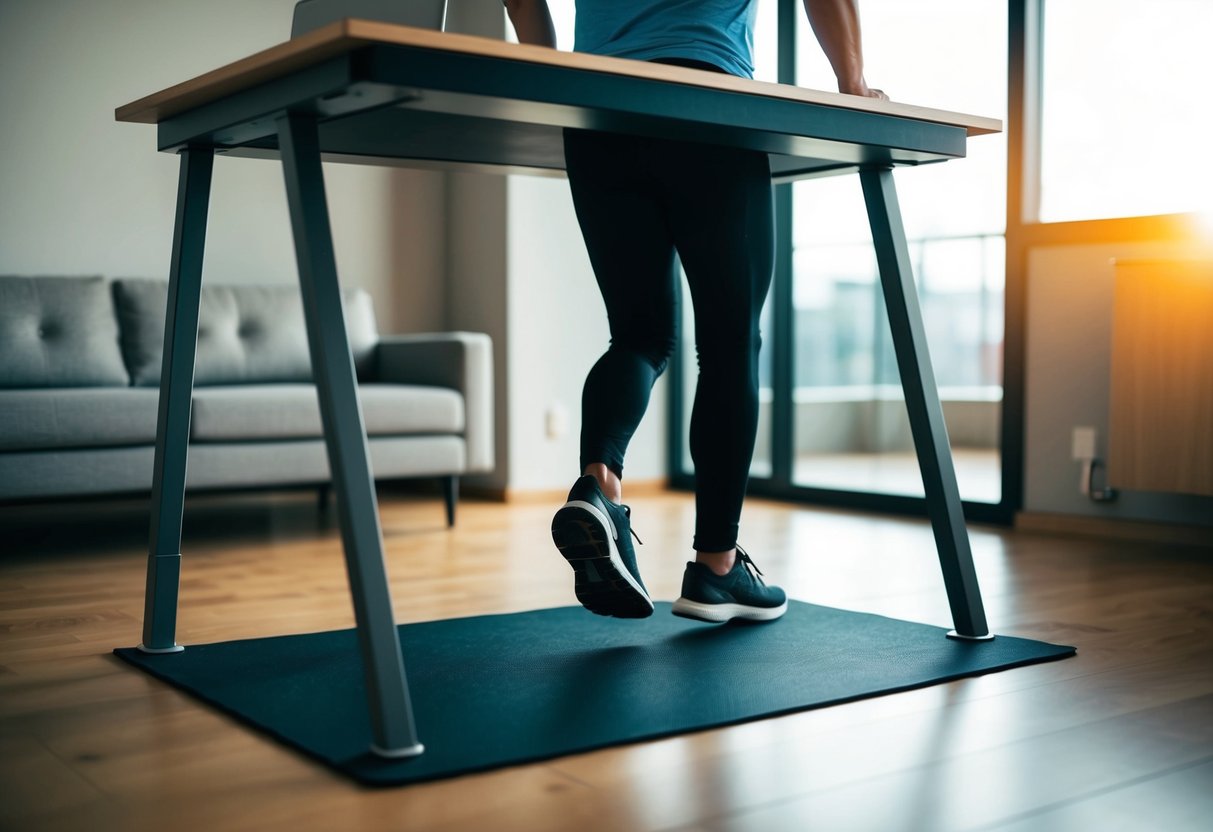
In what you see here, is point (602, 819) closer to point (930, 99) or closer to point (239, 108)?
point (239, 108)

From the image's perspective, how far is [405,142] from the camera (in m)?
1.74

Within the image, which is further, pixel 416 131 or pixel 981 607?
pixel 981 607

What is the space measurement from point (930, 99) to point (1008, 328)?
0.78m

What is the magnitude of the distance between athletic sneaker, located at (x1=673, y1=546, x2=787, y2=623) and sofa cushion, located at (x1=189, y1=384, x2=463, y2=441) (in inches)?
51.4

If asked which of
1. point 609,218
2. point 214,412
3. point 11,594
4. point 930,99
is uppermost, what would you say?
point 930,99

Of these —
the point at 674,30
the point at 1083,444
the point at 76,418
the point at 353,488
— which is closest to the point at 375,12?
the point at 674,30

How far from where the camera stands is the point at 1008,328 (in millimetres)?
3424

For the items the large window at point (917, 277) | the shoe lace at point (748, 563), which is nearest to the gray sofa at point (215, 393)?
the large window at point (917, 277)

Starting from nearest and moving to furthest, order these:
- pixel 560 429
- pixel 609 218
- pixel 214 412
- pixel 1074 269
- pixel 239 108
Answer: pixel 239 108
pixel 609 218
pixel 214 412
pixel 1074 269
pixel 560 429

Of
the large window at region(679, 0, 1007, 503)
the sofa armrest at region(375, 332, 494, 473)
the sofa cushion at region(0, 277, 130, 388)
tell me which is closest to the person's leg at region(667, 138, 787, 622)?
the sofa armrest at region(375, 332, 494, 473)

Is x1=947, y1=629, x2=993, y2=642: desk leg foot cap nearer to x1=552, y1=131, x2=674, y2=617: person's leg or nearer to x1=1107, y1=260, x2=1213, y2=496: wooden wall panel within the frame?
x1=552, y1=131, x2=674, y2=617: person's leg

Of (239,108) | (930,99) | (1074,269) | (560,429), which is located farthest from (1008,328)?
(239,108)

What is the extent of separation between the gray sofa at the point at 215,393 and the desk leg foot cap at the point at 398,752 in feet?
5.99

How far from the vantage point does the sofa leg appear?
11.3ft
